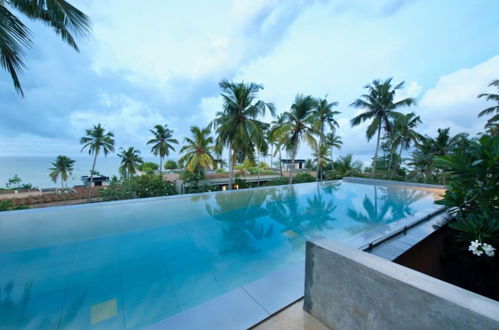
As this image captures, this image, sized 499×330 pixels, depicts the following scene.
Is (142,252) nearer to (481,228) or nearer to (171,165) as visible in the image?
(481,228)

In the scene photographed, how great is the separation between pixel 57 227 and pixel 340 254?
216 inches

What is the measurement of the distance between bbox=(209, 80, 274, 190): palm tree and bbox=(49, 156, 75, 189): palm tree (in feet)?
90.6

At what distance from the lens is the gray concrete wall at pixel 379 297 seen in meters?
0.78

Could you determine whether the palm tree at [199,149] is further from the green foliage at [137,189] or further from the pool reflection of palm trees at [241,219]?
the pool reflection of palm trees at [241,219]

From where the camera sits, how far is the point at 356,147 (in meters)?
16.3

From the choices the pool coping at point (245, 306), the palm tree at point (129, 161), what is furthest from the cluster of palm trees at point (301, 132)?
the pool coping at point (245, 306)

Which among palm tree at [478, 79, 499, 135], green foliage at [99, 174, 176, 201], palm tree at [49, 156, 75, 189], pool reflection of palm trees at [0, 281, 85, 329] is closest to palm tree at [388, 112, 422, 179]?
palm tree at [478, 79, 499, 135]

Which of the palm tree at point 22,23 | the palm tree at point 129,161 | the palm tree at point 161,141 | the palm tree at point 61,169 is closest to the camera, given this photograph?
the palm tree at point 22,23

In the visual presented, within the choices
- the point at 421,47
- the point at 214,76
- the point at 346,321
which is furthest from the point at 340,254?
the point at 214,76

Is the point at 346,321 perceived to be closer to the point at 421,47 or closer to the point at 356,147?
the point at 421,47

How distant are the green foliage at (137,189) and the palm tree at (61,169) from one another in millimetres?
22891

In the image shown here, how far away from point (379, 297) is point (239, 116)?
884 centimetres

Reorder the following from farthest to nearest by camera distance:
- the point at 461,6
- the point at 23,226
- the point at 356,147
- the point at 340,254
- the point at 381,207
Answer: the point at 356,147 < the point at 381,207 < the point at 461,6 < the point at 23,226 < the point at 340,254

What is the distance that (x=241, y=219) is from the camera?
4.72 meters
